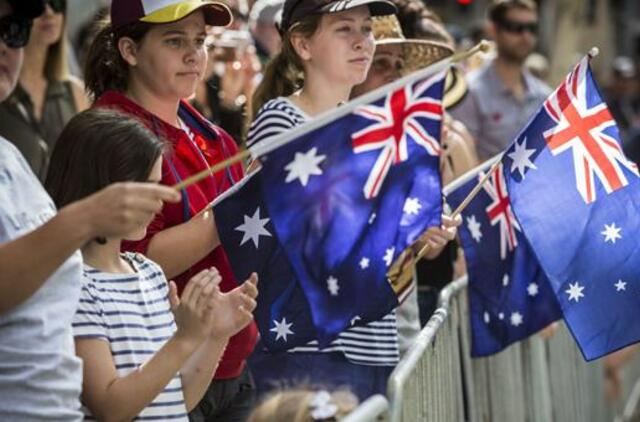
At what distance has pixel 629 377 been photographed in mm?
12891

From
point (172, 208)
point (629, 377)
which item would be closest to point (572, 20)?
point (629, 377)

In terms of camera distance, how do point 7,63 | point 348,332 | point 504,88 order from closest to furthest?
point 7,63
point 348,332
point 504,88

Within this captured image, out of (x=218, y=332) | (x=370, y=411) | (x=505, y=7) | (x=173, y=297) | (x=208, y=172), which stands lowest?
(x=370, y=411)

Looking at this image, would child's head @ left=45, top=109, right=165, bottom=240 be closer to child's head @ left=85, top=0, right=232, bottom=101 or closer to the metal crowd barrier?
the metal crowd barrier

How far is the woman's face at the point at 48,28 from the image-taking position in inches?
299

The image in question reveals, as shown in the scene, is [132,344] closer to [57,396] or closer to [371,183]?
[57,396]

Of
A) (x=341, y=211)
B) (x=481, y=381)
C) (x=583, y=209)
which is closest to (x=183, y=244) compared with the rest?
(x=341, y=211)

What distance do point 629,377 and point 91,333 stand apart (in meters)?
9.27

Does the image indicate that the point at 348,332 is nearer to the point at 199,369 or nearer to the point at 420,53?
the point at 199,369

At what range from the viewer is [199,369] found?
14.9ft

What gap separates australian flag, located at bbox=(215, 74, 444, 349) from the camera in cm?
463

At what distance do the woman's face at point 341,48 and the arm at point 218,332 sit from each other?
5.11 feet

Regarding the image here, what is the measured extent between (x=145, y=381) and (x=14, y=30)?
1092mm

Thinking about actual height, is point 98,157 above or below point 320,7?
below
